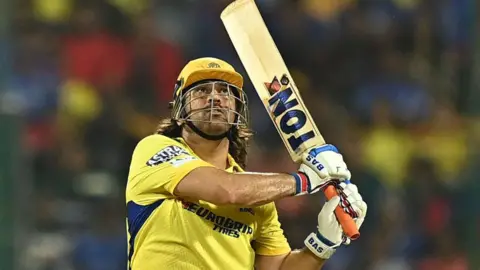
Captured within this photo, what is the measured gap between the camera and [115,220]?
546 centimetres

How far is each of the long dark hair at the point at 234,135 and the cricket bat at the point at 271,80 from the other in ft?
0.45

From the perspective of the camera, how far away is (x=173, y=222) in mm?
3250

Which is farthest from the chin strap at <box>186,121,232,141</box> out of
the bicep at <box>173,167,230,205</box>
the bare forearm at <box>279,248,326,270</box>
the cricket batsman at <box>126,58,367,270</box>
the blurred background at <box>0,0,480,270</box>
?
the blurred background at <box>0,0,480,270</box>

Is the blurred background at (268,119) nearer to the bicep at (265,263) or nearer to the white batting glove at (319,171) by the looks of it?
the bicep at (265,263)

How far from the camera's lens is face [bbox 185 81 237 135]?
3359 millimetres

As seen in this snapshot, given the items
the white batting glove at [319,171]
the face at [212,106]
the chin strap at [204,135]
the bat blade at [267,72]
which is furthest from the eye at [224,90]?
the white batting glove at [319,171]

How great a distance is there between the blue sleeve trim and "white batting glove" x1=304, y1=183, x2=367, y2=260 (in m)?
0.57

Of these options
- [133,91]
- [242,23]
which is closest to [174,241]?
[242,23]

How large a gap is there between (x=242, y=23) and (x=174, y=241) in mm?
924

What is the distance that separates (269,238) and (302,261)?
0.48ft

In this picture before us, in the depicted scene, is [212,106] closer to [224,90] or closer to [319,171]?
[224,90]

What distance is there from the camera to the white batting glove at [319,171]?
127 inches

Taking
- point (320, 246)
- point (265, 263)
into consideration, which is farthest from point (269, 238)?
point (320, 246)

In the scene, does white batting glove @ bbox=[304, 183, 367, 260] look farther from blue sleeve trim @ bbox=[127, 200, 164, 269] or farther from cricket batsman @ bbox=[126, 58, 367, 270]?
blue sleeve trim @ bbox=[127, 200, 164, 269]
